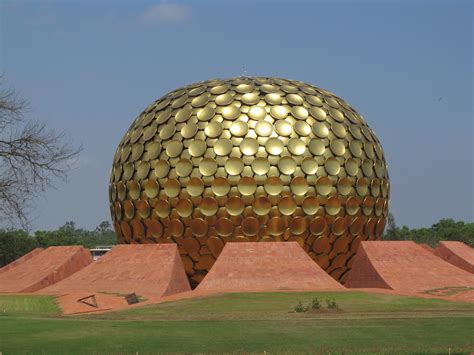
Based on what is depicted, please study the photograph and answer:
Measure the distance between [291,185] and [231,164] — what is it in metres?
2.68

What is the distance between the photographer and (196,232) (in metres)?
32.5

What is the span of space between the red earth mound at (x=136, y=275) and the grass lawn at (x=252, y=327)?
395cm

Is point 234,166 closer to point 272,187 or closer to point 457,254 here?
point 272,187

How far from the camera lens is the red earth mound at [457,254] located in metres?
36.2

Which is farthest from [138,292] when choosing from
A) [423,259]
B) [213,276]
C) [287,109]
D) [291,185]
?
[423,259]

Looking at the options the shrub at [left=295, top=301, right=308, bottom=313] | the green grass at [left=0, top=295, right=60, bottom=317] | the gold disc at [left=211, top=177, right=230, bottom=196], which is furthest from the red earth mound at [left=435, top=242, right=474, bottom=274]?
the green grass at [left=0, top=295, right=60, bottom=317]

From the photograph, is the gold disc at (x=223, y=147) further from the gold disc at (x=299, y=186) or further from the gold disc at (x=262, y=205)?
the gold disc at (x=299, y=186)

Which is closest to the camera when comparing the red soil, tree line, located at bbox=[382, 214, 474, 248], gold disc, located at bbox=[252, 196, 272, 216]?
the red soil

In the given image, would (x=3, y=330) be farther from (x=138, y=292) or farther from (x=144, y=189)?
(x=144, y=189)

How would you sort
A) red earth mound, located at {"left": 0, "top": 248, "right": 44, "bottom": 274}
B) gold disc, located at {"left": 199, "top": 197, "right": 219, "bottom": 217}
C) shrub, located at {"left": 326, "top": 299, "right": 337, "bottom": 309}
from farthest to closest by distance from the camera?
red earth mound, located at {"left": 0, "top": 248, "right": 44, "bottom": 274}
gold disc, located at {"left": 199, "top": 197, "right": 219, "bottom": 217}
shrub, located at {"left": 326, "top": 299, "right": 337, "bottom": 309}

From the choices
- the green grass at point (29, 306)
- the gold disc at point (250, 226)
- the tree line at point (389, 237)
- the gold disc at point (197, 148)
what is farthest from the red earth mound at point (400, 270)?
the tree line at point (389, 237)

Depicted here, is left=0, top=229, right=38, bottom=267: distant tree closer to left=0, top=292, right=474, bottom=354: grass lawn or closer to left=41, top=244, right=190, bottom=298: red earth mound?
left=41, top=244, right=190, bottom=298: red earth mound

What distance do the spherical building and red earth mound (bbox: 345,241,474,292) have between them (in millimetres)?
1484

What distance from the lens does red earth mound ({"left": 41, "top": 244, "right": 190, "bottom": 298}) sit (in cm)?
A: 2992
